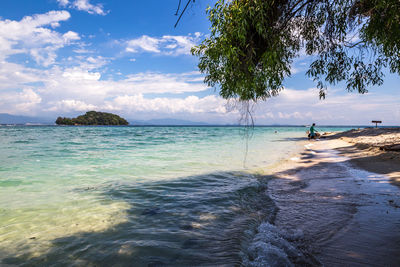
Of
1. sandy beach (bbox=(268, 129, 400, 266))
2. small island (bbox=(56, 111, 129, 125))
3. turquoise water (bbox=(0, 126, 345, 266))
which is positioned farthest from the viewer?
small island (bbox=(56, 111, 129, 125))

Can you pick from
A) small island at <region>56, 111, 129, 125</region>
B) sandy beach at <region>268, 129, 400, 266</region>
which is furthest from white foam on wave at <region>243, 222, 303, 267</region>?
small island at <region>56, 111, 129, 125</region>

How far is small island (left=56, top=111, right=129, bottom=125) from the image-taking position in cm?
14873

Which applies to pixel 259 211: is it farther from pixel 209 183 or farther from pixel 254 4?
pixel 254 4

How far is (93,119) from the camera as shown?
15600cm

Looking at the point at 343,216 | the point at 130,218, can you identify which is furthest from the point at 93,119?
the point at 343,216

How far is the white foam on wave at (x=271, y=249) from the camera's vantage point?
10.5ft

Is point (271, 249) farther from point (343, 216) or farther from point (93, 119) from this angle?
point (93, 119)

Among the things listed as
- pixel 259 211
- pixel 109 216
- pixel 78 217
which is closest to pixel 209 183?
pixel 259 211

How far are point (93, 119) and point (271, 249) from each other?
172083 mm

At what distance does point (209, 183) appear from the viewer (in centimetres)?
834

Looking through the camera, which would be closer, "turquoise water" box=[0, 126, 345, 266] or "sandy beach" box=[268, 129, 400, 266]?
"sandy beach" box=[268, 129, 400, 266]

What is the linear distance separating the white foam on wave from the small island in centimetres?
16910

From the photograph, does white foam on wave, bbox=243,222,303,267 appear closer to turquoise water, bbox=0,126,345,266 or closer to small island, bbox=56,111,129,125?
turquoise water, bbox=0,126,345,266

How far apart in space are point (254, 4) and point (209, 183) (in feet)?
Answer: 19.9
